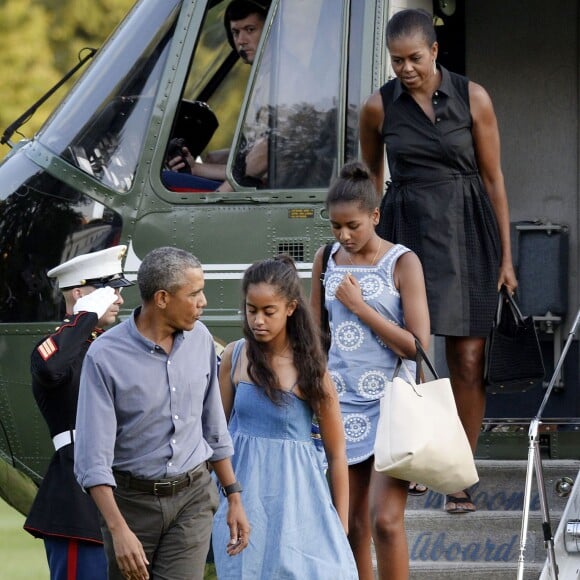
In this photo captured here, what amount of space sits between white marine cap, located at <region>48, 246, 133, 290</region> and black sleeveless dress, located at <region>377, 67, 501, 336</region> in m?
1.09

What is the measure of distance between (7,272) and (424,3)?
2.38 meters

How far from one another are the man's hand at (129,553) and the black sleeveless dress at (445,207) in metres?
1.77

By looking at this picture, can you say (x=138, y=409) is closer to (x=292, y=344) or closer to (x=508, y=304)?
(x=292, y=344)

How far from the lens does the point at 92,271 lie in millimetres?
5551

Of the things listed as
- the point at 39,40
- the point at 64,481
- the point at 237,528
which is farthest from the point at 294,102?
the point at 39,40

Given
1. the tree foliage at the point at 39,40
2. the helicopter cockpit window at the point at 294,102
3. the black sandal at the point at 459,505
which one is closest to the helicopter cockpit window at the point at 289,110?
the helicopter cockpit window at the point at 294,102

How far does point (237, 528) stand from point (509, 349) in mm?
1682

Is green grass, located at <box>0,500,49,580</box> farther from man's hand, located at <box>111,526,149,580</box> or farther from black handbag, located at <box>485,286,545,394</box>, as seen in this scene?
man's hand, located at <box>111,526,149,580</box>

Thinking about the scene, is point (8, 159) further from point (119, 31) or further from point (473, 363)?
point (473, 363)

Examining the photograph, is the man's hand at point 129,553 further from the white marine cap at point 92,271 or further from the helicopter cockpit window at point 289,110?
the helicopter cockpit window at point 289,110

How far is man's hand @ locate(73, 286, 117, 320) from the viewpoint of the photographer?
5.30m

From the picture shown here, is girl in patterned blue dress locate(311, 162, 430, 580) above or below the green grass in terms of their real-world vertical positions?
above

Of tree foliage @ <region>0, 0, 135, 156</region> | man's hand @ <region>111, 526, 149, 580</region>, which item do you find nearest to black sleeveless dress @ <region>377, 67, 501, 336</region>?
man's hand @ <region>111, 526, 149, 580</region>

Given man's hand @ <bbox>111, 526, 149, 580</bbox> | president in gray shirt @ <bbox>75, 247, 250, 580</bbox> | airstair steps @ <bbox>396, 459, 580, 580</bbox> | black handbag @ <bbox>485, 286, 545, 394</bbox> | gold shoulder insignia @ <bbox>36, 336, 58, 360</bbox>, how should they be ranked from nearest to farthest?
man's hand @ <bbox>111, 526, 149, 580</bbox> → president in gray shirt @ <bbox>75, 247, 250, 580</bbox> → gold shoulder insignia @ <bbox>36, 336, 58, 360</bbox> → black handbag @ <bbox>485, 286, 545, 394</bbox> → airstair steps @ <bbox>396, 459, 580, 580</bbox>
